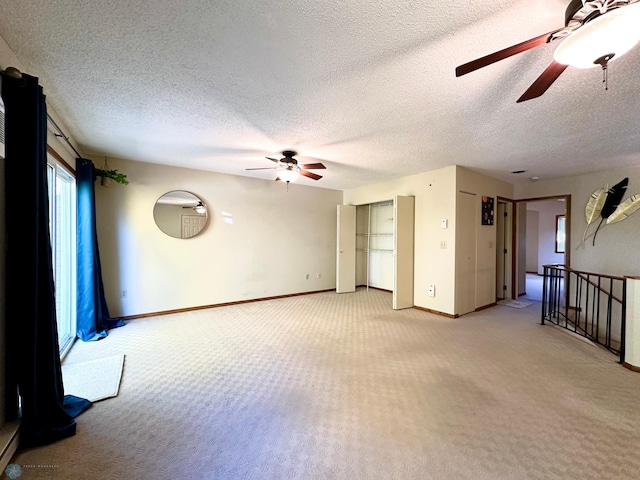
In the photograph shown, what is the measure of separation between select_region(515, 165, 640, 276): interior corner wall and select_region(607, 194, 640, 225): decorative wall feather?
133 mm

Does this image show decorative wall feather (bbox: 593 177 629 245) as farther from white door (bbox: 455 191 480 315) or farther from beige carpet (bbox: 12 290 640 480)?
beige carpet (bbox: 12 290 640 480)

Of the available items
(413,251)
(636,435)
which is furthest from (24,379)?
(413,251)

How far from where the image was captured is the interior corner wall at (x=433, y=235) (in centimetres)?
443

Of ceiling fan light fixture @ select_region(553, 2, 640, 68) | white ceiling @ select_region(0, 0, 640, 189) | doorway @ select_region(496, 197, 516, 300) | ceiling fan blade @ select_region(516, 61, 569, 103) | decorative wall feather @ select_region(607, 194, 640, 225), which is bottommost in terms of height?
doorway @ select_region(496, 197, 516, 300)

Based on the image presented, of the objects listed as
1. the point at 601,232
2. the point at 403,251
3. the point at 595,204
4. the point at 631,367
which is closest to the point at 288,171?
the point at 403,251

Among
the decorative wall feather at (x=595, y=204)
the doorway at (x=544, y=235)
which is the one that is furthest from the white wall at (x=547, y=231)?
the decorative wall feather at (x=595, y=204)

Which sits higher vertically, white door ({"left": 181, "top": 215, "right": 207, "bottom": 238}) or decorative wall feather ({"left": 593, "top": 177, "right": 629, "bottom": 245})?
decorative wall feather ({"left": 593, "top": 177, "right": 629, "bottom": 245})

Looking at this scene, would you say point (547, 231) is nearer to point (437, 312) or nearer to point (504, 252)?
point (504, 252)

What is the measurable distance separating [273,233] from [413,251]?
2.84 m

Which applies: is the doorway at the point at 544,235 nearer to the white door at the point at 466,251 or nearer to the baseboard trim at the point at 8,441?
the white door at the point at 466,251

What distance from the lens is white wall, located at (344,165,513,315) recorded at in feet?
14.5

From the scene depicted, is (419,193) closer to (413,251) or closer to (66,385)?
(413,251)

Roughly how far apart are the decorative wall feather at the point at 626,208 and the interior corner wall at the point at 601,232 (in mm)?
133

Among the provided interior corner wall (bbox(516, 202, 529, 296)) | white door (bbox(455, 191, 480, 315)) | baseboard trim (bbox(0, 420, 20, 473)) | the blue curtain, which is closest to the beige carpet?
baseboard trim (bbox(0, 420, 20, 473))
